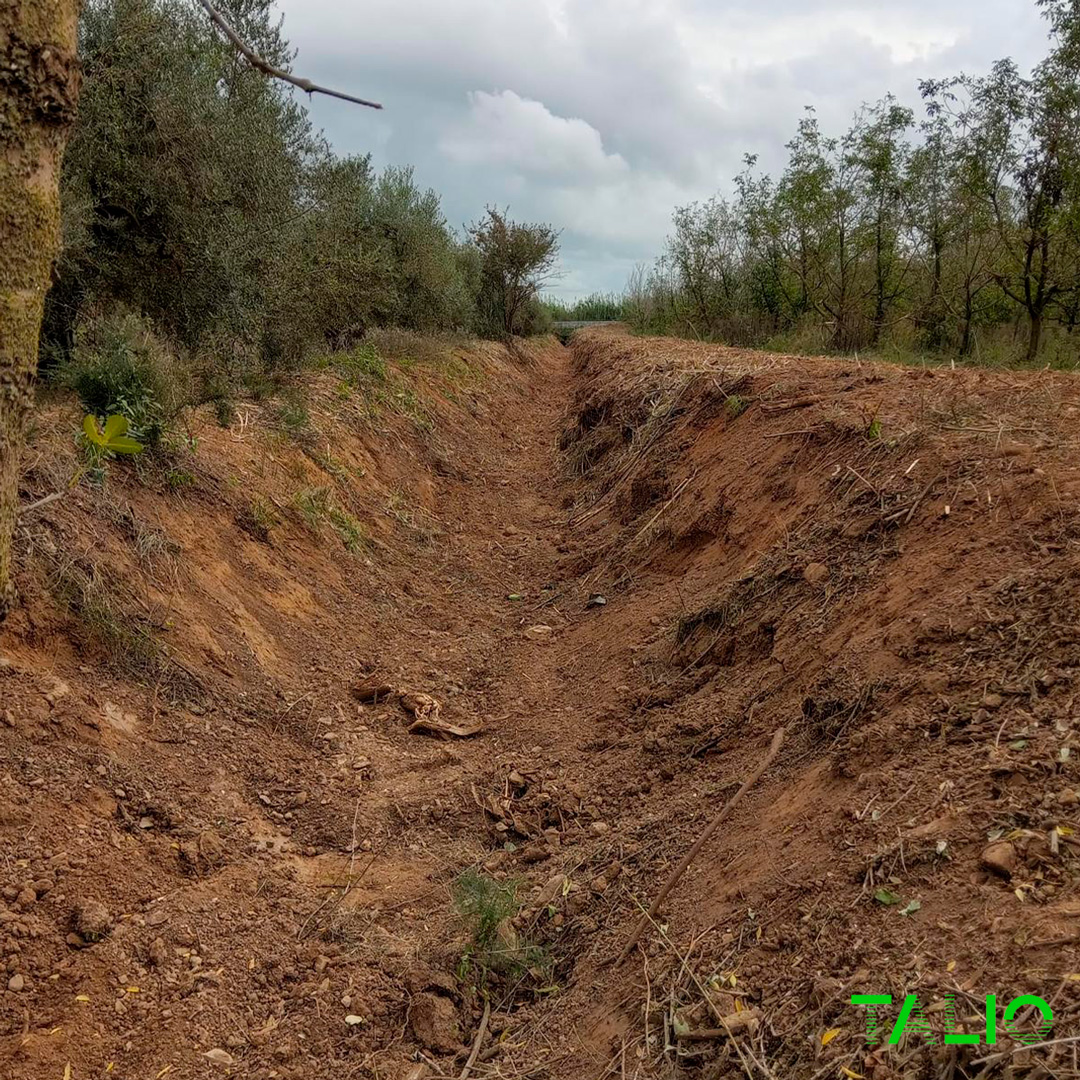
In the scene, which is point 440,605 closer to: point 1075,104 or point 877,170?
point 1075,104

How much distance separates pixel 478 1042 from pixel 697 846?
90 centimetres

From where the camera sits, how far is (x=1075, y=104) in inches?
525

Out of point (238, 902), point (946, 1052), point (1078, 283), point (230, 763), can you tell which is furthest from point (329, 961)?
point (1078, 283)

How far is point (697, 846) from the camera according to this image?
8.59 ft

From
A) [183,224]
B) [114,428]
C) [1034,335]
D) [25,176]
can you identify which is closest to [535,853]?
[114,428]

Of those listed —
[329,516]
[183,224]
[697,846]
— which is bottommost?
[697,846]

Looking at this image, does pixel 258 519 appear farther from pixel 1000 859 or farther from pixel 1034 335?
pixel 1034 335

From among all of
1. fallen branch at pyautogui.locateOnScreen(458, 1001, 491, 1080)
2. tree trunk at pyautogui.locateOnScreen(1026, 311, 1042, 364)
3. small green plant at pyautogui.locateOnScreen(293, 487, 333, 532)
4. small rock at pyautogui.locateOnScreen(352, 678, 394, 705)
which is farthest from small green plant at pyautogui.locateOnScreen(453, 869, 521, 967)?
tree trunk at pyautogui.locateOnScreen(1026, 311, 1042, 364)

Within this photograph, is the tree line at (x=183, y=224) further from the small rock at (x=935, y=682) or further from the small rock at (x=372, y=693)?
the small rock at (x=935, y=682)

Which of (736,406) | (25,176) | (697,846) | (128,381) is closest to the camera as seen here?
(25,176)

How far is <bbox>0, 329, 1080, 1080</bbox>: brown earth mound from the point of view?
6.97 ft

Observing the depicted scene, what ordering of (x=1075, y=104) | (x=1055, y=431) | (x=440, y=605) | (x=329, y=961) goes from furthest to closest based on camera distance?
(x=1075, y=104) → (x=440, y=605) → (x=1055, y=431) → (x=329, y=961)

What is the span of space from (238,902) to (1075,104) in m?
16.6

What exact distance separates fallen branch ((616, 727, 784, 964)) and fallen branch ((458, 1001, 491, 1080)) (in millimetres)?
464
